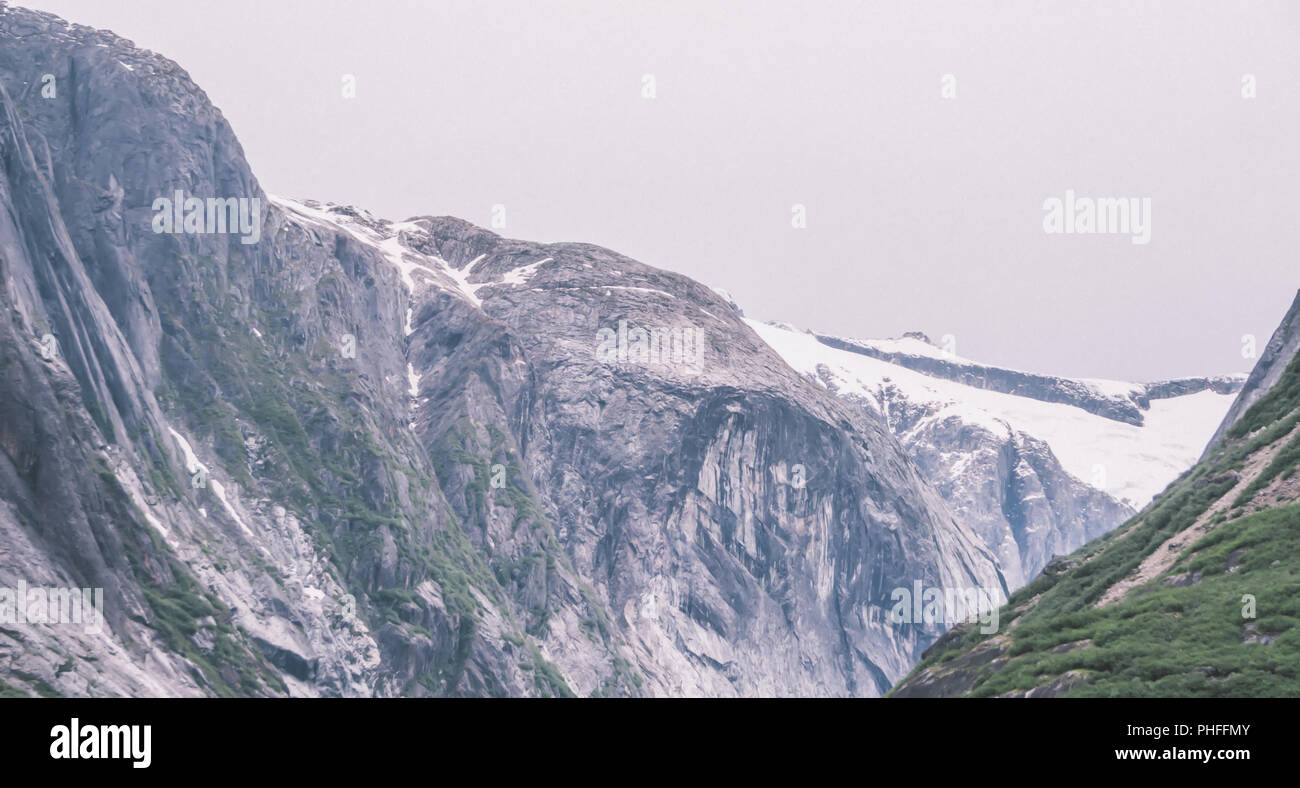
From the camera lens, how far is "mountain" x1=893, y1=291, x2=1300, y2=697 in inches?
1651

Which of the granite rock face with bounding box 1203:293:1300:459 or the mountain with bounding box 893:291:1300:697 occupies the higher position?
the granite rock face with bounding box 1203:293:1300:459

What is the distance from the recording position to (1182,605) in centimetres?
5044

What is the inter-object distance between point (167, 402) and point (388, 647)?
154 feet

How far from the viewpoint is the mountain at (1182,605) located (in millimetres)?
41938

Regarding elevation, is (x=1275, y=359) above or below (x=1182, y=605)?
above

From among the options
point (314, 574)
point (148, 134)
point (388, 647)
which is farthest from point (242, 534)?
point (148, 134)

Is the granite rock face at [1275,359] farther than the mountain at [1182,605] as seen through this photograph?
Yes

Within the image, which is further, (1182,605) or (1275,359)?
(1275,359)

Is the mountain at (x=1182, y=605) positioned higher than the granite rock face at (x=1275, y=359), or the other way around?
the granite rock face at (x=1275, y=359)

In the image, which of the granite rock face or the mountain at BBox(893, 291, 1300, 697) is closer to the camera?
the mountain at BBox(893, 291, 1300, 697)
